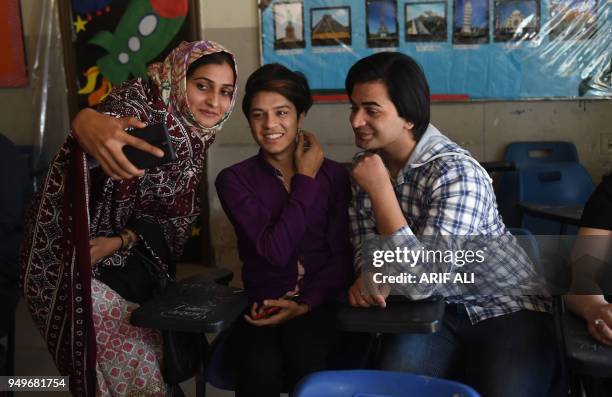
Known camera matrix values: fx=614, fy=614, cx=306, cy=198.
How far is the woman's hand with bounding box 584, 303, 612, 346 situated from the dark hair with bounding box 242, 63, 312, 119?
0.93 meters

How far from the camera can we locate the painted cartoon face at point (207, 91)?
5.94 ft

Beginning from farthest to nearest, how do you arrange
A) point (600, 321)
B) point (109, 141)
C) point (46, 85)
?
point (46, 85), point (109, 141), point (600, 321)

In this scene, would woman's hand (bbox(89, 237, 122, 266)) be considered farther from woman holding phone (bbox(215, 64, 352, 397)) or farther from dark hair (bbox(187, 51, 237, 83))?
dark hair (bbox(187, 51, 237, 83))

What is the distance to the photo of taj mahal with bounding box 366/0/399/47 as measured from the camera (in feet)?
11.5

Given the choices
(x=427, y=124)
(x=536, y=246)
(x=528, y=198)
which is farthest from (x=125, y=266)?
(x=528, y=198)

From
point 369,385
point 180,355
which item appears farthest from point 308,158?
point 369,385

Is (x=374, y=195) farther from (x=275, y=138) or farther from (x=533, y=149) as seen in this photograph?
(x=533, y=149)

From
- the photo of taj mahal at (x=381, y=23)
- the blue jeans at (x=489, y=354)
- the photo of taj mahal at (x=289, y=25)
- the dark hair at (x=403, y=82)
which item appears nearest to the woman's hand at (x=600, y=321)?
the blue jeans at (x=489, y=354)

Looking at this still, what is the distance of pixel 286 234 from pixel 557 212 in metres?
1.34

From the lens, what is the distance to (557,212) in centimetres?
244

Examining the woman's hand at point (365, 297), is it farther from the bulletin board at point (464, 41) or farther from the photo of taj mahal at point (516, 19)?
the photo of taj mahal at point (516, 19)

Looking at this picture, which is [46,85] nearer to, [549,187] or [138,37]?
[138,37]

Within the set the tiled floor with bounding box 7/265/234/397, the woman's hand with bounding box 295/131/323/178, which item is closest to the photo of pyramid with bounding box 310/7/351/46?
the woman's hand with bounding box 295/131/323/178

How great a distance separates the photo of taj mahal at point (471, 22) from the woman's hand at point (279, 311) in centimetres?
237
